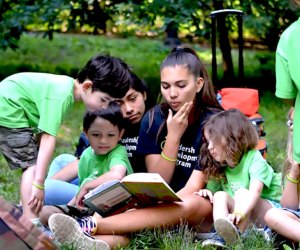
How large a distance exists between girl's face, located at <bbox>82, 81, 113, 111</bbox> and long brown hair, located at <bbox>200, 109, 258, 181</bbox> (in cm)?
62

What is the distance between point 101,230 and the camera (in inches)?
159

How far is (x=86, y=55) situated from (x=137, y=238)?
8.93 meters

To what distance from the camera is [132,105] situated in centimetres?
470

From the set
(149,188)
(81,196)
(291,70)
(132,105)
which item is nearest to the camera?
(291,70)

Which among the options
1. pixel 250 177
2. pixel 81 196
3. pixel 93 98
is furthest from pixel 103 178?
pixel 250 177

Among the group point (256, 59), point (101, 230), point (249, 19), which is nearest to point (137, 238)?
point (101, 230)

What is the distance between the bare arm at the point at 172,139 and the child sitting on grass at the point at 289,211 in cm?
58

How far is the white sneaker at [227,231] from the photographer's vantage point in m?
3.88

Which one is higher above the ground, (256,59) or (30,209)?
(30,209)

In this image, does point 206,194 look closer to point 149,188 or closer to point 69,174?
point 149,188

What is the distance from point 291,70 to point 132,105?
4.16ft

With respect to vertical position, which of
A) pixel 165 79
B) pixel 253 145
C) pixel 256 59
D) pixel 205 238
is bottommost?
pixel 256 59

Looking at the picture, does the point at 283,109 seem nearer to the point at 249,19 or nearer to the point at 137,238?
the point at 249,19

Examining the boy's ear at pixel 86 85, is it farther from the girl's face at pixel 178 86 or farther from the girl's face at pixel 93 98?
the girl's face at pixel 178 86
